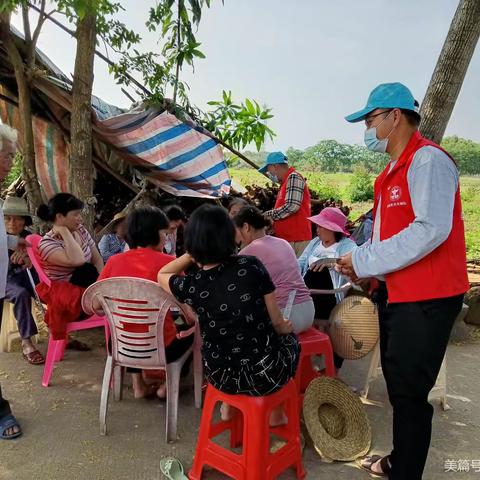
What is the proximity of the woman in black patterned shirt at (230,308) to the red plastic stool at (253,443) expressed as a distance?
0.24 ft

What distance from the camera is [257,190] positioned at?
20.5 feet

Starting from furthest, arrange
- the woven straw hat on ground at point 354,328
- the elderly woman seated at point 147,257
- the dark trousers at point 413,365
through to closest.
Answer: the woven straw hat on ground at point 354,328, the elderly woman seated at point 147,257, the dark trousers at point 413,365

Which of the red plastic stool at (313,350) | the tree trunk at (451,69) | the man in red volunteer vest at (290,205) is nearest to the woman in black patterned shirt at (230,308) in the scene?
the red plastic stool at (313,350)

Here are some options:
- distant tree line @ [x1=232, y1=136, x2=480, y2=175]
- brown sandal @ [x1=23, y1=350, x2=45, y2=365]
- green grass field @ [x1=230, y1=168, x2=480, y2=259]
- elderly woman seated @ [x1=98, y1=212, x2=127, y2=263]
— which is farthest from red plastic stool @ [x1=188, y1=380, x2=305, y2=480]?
distant tree line @ [x1=232, y1=136, x2=480, y2=175]

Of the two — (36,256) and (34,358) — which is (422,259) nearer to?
(36,256)

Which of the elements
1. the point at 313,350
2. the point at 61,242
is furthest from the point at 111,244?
the point at 313,350

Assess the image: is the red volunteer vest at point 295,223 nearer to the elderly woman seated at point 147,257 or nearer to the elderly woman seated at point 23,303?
the elderly woman seated at point 147,257

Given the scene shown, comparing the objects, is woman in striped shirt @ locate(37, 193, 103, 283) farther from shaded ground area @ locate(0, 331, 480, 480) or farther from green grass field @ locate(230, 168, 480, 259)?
green grass field @ locate(230, 168, 480, 259)

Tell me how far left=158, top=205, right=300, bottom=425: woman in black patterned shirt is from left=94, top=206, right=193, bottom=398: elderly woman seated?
478 mm

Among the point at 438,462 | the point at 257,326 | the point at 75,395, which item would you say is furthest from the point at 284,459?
the point at 75,395

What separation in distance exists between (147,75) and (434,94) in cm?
312

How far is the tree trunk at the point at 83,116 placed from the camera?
4.13m

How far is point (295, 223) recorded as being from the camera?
4.51 m

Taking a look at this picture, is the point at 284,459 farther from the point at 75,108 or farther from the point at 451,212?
the point at 75,108
